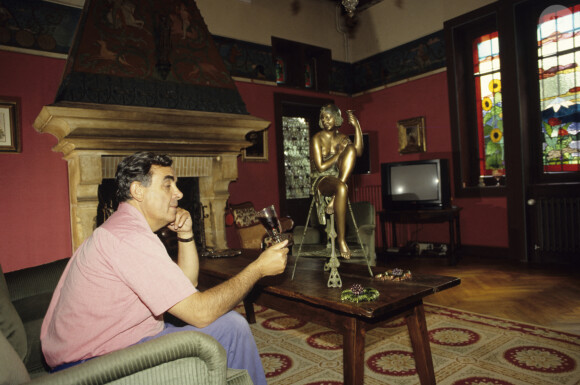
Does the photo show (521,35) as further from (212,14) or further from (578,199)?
(212,14)

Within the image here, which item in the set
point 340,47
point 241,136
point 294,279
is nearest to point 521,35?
point 340,47

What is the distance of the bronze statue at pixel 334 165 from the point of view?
1.82 meters

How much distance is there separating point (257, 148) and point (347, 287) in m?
3.74

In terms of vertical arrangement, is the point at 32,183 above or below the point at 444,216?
above

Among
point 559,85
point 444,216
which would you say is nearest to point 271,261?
point 444,216

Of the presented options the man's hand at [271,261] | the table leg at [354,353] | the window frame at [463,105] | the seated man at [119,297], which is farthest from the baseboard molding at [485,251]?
the seated man at [119,297]

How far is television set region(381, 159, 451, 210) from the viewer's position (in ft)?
15.2

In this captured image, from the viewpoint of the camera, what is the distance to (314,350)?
221 cm

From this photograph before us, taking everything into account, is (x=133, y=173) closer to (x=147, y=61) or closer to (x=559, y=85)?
(x=147, y=61)

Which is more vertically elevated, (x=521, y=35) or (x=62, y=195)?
(x=521, y=35)

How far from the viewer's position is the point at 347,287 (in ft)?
5.38

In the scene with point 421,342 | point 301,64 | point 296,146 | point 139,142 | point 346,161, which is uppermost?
point 301,64

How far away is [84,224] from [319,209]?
2.62 meters

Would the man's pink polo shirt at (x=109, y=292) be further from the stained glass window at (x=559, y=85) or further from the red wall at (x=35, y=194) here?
the stained glass window at (x=559, y=85)
